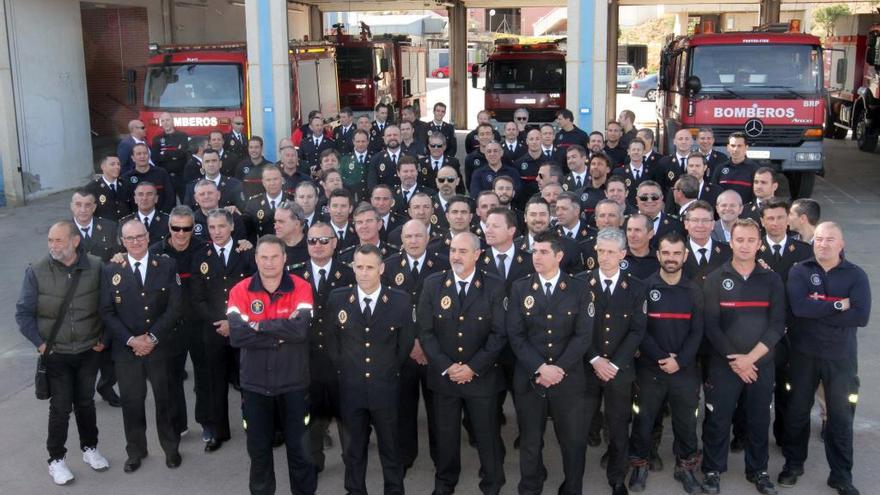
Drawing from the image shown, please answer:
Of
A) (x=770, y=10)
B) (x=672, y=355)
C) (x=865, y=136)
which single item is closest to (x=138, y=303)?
(x=672, y=355)

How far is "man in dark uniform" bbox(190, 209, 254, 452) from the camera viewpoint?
6.16 metres

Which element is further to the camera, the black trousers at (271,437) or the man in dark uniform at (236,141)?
the man in dark uniform at (236,141)

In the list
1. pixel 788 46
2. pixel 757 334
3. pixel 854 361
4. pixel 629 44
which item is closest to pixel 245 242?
pixel 757 334

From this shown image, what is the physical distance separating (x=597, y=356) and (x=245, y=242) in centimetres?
273

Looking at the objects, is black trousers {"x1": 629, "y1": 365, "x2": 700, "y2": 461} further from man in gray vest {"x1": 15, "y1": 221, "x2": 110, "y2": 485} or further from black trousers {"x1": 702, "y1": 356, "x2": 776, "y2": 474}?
man in gray vest {"x1": 15, "y1": 221, "x2": 110, "y2": 485}

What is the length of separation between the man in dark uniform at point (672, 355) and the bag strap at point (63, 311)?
142 inches

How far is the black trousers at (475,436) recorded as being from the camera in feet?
17.4

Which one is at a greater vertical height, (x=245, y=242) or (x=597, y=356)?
(x=245, y=242)

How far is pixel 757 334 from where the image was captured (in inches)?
209

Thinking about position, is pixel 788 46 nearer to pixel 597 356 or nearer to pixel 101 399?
pixel 597 356

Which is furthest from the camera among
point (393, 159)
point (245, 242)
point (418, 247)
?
point (393, 159)

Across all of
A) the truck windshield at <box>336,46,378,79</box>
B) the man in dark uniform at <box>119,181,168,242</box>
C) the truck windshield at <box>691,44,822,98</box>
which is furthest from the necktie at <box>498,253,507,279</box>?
the truck windshield at <box>336,46,378,79</box>

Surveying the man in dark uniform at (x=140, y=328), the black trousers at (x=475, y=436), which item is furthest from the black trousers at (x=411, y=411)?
the man in dark uniform at (x=140, y=328)

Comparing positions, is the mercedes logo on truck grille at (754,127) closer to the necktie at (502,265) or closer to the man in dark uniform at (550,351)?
the necktie at (502,265)
